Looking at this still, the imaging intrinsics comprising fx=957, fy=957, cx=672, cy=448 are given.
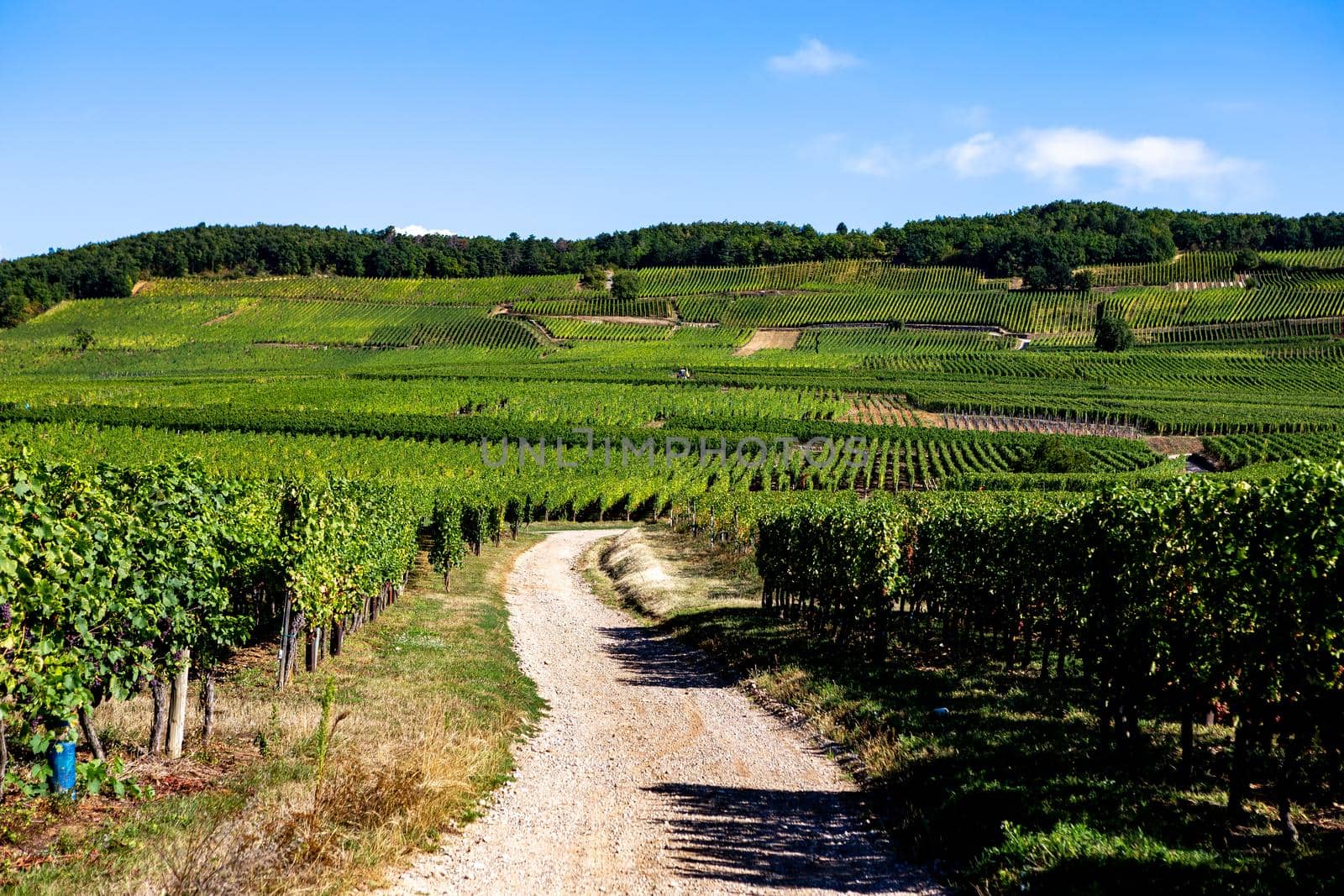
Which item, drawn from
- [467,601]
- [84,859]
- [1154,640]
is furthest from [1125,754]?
[467,601]

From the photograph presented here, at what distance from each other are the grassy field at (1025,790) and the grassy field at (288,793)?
5.42 m

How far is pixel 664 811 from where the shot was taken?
12.0m

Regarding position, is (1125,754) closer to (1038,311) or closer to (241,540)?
(241,540)

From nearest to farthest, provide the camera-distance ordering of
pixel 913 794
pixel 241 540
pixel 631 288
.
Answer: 1. pixel 913 794
2. pixel 241 540
3. pixel 631 288

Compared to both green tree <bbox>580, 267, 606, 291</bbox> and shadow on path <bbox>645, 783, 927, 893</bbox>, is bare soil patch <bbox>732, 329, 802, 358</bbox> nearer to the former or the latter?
green tree <bbox>580, 267, 606, 291</bbox>

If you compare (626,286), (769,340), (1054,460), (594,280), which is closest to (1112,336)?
(769,340)

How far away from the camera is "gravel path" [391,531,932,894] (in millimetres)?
9867

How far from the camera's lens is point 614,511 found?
218 feet

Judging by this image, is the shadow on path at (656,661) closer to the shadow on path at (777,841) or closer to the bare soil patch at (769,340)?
the shadow on path at (777,841)

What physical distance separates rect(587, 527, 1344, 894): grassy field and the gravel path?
0.73m

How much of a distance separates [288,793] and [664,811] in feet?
14.6

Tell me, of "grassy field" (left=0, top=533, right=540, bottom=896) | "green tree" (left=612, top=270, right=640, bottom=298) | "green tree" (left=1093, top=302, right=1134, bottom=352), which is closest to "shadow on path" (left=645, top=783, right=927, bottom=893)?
"grassy field" (left=0, top=533, right=540, bottom=896)

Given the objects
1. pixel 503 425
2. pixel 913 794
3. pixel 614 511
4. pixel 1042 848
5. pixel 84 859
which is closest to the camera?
pixel 84 859

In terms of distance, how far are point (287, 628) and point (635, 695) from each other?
22.6ft
